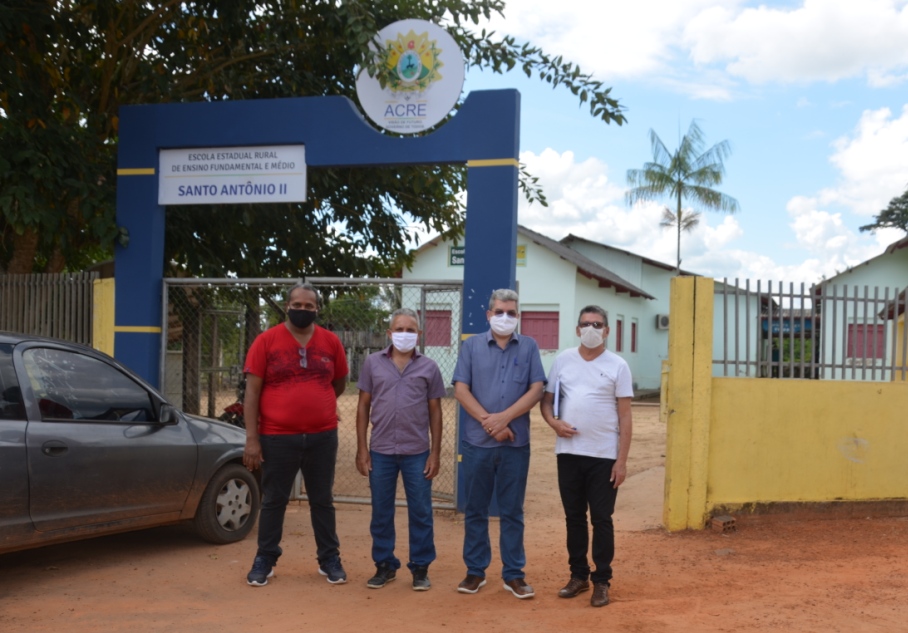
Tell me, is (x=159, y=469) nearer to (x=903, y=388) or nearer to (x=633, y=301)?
(x=903, y=388)

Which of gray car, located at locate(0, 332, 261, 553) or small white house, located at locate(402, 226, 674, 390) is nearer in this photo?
gray car, located at locate(0, 332, 261, 553)

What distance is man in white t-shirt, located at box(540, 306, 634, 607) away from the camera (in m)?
5.48

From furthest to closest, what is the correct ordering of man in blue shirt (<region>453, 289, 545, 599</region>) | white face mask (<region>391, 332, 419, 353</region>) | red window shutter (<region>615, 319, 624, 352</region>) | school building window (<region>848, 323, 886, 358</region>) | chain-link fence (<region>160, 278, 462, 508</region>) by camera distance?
red window shutter (<region>615, 319, 624, 352</region>)
chain-link fence (<region>160, 278, 462, 508</region>)
school building window (<region>848, 323, 886, 358</region>)
white face mask (<region>391, 332, 419, 353</region>)
man in blue shirt (<region>453, 289, 545, 599</region>)

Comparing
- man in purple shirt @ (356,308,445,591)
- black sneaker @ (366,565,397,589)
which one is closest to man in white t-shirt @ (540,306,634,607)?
man in purple shirt @ (356,308,445,591)

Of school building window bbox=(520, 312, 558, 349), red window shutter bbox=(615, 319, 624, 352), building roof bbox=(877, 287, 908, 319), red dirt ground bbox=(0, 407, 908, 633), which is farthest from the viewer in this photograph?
red window shutter bbox=(615, 319, 624, 352)

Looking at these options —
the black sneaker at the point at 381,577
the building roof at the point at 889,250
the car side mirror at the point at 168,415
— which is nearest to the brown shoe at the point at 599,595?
the black sneaker at the point at 381,577

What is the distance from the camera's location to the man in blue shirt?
5570 millimetres

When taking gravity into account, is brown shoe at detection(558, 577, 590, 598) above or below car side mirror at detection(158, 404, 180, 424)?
below

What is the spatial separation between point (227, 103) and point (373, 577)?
16.1ft

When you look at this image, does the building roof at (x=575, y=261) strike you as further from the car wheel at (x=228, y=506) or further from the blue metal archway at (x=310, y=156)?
the car wheel at (x=228, y=506)

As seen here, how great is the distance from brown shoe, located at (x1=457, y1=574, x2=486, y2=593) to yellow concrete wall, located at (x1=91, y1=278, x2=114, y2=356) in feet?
16.2

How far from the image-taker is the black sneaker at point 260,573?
5910 mm

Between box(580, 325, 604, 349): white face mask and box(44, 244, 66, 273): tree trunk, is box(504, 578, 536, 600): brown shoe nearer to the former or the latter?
box(580, 325, 604, 349): white face mask

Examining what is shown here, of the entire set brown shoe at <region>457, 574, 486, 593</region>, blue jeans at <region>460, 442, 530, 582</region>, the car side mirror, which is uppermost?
the car side mirror
